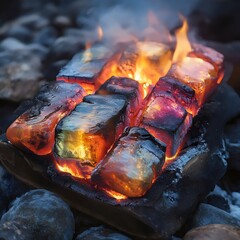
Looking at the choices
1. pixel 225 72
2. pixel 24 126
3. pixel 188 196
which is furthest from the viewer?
pixel 225 72

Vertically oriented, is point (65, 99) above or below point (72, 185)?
above

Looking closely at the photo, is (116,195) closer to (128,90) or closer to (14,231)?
(14,231)

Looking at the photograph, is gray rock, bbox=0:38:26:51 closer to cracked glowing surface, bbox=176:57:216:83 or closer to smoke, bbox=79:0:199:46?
smoke, bbox=79:0:199:46

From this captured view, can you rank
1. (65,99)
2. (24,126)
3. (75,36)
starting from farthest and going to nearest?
(75,36)
(65,99)
(24,126)

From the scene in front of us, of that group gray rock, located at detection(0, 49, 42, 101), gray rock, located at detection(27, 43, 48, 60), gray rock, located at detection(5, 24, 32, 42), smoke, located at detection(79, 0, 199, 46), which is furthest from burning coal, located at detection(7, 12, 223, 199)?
gray rock, located at detection(5, 24, 32, 42)

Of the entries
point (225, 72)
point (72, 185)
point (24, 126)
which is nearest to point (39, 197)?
point (72, 185)

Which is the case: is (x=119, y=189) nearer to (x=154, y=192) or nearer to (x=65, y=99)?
(x=154, y=192)

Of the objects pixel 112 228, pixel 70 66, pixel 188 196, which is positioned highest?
pixel 70 66
